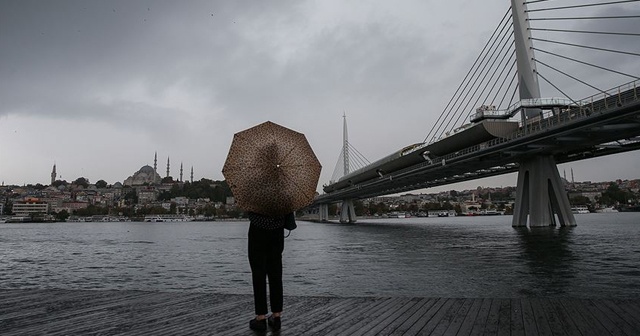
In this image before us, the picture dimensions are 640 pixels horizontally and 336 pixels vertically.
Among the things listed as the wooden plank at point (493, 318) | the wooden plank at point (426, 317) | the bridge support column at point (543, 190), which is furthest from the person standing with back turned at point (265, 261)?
the bridge support column at point (543, 190)

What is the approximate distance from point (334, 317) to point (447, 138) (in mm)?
52731

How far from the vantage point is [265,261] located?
5336 millimetres

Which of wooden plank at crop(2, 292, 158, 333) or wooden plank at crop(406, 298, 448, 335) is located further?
wooden plank at crop(2, 292, 158, 333)

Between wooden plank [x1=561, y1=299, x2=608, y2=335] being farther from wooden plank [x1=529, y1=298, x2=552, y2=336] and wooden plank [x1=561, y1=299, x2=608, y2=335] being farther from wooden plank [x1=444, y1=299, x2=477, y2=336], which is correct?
wooden plank [x1=444, y1=299, x2=477, y2=336]

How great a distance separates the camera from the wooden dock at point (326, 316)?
5117mm

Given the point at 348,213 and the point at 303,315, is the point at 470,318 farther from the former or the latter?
the point at 348,213

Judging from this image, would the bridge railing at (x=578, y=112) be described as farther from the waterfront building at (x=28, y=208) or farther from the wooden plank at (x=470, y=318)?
the waterfront building at (x=28, y=208)

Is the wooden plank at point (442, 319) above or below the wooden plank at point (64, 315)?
below

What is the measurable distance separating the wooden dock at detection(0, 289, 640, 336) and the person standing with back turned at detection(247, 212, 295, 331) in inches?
9.0

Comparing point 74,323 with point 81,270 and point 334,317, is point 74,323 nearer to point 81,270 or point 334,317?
point 334,317

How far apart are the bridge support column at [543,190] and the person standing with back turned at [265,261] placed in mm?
47822

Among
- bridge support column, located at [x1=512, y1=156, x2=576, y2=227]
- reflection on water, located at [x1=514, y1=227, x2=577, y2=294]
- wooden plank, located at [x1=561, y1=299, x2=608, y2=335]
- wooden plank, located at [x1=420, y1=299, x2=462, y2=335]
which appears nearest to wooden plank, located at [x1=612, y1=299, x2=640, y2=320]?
wooden plank, located at [x1=561, y1=299, x2=608, y2=335]

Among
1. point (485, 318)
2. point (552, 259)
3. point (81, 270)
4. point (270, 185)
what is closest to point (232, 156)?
point (270, 185)

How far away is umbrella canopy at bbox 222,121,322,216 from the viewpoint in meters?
5.19
